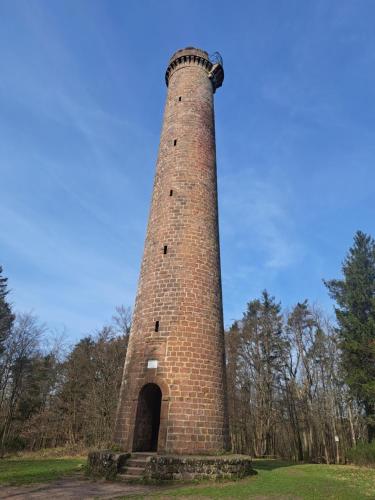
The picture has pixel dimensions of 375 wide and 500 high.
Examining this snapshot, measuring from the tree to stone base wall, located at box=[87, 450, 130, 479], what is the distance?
17212 mm

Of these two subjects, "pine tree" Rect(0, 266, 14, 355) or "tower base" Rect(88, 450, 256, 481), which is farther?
"pine tree" Rect(0, 266, 14, 355)

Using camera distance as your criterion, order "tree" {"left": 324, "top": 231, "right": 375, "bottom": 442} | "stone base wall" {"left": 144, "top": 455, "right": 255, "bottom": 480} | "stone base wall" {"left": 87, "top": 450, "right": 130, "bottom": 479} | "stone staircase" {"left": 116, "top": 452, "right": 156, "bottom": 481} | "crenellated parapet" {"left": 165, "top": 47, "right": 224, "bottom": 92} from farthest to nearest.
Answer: "tree" {"left": 324, "top": 231, "right": 375, "bottom": 442} → "crenellated parapet" {"left": 165, "top": 47, "right": 224, "bottom": 92} → "stone base wall" {"left": 87, "top": 450, "right": 130, "bottom": 479} → "stone staircase" {"left": 116, "top": 452, "right": 156, "bottom": 481} → "stone base wall" {"left": 144, "top": 455, "right": 255, "bottom": 480}

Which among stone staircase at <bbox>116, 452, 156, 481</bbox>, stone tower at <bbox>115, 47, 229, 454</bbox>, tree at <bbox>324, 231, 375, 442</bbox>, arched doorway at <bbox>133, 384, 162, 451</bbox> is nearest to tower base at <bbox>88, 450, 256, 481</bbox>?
stone staircase at <bbox>116, 452, 156, 481</bbox>

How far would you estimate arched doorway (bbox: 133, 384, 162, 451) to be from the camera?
11570mm

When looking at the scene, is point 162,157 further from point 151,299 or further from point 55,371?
point 55,371

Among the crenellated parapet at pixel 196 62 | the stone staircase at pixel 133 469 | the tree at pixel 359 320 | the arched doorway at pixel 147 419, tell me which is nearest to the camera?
the stone staircase at pixel 133 469

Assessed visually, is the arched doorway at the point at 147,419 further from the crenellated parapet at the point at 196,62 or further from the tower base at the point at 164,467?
the crenellated parapet at the point at 196,62

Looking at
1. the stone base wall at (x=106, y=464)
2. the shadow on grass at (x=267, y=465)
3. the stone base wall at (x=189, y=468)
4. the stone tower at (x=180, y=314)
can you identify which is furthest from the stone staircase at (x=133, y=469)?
the shadow on grass at (x=267, y=465)

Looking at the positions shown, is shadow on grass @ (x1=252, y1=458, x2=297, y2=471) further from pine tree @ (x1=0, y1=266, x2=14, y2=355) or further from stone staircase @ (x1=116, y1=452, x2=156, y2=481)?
pine tree @ (x1=0, y1=266, x2=14, y2=355)

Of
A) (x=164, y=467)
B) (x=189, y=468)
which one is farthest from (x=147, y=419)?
(x=189, y=468)

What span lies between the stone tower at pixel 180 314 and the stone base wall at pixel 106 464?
3.24 ft

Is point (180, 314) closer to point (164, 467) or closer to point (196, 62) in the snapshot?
point (164, 467)

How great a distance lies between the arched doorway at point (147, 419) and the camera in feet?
38.0

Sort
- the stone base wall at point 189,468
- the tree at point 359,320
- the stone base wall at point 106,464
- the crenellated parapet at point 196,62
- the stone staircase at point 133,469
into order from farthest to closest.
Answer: the tree at point 359,320 → the crenellated parapet at point 196,62 → the stone base wall at point 106,464 → the stone staircase at point 133,469 → the stone base wall at point 189,468
